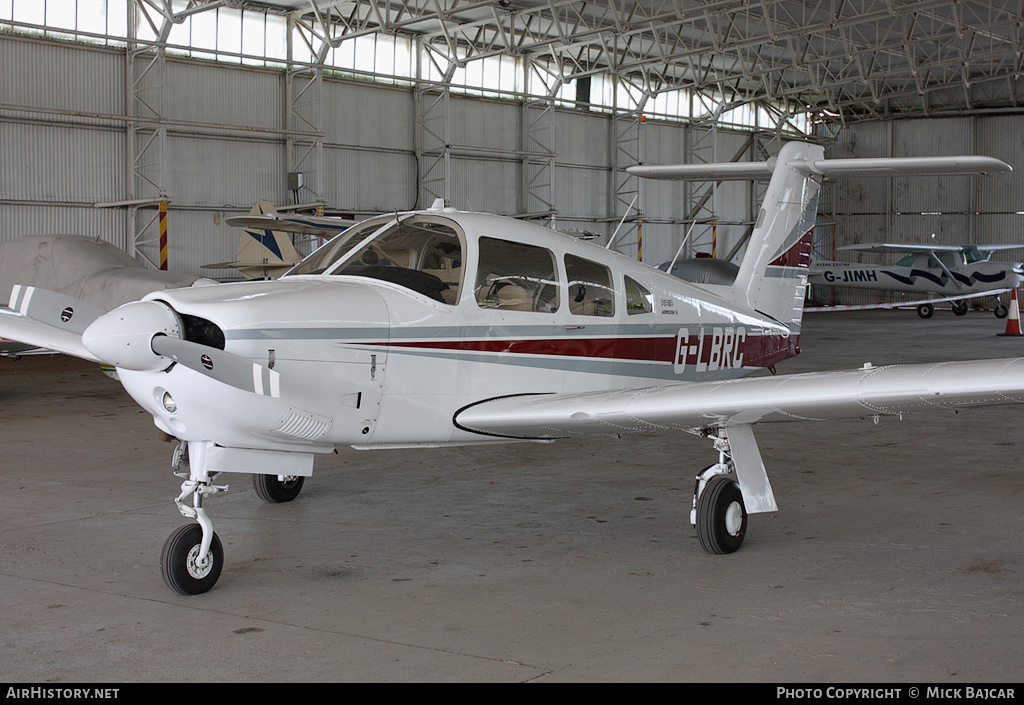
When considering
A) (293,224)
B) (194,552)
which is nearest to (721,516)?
(194,552)

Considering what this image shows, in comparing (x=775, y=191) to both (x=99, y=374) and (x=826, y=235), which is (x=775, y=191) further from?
(x=826, y=235)

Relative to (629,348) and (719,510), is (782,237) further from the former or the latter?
(719,510)

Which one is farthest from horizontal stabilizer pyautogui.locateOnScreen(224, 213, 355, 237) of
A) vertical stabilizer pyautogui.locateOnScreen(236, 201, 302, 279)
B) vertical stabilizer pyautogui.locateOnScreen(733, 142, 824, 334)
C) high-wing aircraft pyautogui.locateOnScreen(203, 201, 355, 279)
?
vertical stabilizer pyautogui.locateOnScreen(733, 142, 824, 334)

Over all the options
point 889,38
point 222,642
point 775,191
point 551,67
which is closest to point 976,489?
point 775,191

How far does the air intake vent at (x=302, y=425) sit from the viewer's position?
4668 mm

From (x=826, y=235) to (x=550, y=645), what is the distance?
38317 millimetres

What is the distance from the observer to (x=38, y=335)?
19.6 feet

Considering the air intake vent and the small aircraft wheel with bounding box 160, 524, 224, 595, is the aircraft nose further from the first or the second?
the small aircraft wheel with bounding box 160, 524, 224, 595

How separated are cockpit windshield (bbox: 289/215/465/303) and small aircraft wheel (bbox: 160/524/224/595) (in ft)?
5.09

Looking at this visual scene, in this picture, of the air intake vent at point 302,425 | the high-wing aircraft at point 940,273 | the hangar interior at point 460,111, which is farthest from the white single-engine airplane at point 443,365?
the high-wing aircraft at point 940,273

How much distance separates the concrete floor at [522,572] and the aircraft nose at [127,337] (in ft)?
3.68

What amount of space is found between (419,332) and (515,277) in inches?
31.1

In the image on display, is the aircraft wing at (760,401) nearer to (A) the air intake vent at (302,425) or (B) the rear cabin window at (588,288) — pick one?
(B) the rear cabin window at (588,288)

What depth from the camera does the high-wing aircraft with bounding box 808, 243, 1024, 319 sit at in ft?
102
